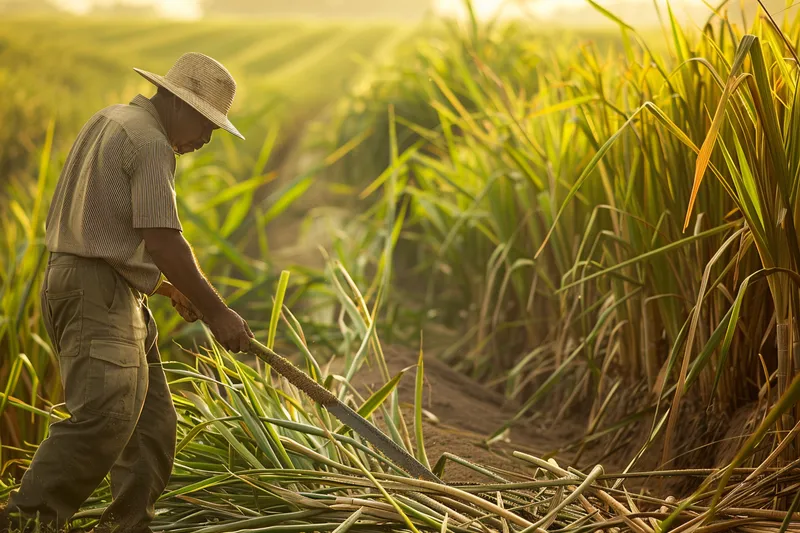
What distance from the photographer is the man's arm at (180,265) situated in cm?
175

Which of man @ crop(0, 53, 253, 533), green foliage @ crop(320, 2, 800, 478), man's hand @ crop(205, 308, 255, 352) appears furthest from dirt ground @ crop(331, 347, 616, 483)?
man @ crop(0, 53, 253, 533)

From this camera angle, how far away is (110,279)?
1.80m

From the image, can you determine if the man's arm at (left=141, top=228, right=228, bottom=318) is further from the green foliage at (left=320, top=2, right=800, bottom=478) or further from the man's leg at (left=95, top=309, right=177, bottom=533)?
the green foliage at (left=320, top=2, right=800, bottom=478)

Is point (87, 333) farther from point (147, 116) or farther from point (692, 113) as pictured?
point (692, 113)

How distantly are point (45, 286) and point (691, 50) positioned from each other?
1704 mm

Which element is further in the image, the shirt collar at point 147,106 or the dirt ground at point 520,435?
the dirt ground at point 520,435

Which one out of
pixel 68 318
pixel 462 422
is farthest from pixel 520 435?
pixel 68 318

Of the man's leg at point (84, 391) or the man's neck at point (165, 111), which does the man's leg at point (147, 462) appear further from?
the man's neck at point (165, 111)

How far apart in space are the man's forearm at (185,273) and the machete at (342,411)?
0.38 feet

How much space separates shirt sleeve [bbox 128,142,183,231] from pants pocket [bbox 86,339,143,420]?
253mm

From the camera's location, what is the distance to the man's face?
189cm

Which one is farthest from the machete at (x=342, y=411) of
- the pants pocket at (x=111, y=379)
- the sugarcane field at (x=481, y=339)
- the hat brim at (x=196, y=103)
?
the hat brim at (x=196, y=103)

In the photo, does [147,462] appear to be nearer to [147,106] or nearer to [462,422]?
[147,106]

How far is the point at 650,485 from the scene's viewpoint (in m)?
2.30
